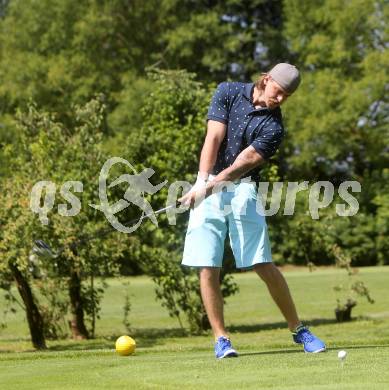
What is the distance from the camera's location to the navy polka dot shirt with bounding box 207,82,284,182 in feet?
24.4

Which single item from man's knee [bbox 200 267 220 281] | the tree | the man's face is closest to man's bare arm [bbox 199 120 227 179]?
the man's face

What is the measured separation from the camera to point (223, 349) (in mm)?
7266

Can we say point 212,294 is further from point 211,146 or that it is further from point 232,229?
point 211,146

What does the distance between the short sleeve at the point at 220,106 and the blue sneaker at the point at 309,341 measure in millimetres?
1601

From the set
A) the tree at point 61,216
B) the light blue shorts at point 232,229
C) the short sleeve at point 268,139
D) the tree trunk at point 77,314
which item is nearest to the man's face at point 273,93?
the short sleeve at point 268,139

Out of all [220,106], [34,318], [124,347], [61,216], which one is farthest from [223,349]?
[34,318]

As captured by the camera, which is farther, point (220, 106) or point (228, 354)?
point (220, 106)

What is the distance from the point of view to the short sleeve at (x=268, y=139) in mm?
7332

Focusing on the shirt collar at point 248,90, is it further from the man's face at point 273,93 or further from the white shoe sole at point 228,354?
the white shoe sole at point 228,354

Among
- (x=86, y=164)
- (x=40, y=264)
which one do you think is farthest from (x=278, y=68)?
(x=86, y=164)

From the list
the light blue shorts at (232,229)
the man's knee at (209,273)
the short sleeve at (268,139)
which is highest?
the short sleeve at (268,139)

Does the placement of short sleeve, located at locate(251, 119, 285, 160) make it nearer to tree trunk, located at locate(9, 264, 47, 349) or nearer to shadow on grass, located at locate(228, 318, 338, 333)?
tree trunk, located at locate(9, 264, 47, 349)

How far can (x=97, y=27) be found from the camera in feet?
135

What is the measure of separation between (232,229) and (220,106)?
88cm
